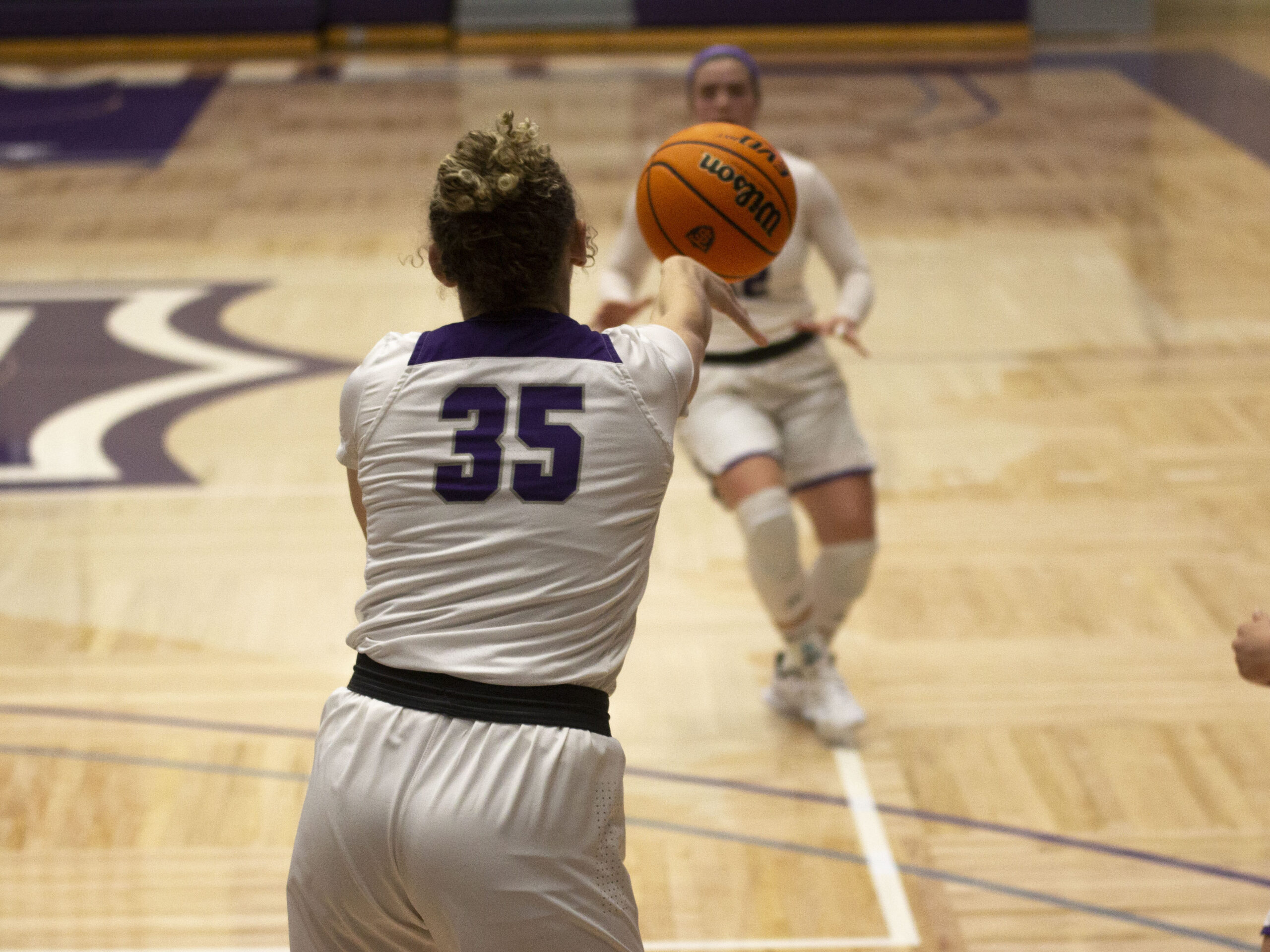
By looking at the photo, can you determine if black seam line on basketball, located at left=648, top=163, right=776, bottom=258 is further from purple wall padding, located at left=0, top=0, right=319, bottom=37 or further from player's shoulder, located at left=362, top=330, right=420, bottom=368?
purple wall padding, located at left=0, top=0, right=319, bottom=37

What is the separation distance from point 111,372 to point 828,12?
9.89 meters

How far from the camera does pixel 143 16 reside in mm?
14328

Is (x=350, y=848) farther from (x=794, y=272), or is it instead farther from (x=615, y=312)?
(x=794, y=272)

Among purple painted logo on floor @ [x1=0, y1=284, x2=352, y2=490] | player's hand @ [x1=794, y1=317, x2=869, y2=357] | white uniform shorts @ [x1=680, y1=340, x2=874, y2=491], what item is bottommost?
purple painted logo on floor @ [x1=0, y1=284, x2=352, y2=490]

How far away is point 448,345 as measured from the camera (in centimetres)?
196

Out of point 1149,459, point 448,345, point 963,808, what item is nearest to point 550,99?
point 1149,459

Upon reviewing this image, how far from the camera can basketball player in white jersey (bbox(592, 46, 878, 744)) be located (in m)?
3.90

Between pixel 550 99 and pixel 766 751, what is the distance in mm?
9295

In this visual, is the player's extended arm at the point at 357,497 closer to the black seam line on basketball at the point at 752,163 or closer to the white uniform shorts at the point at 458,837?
the white uniform shorts at the point at 458,837

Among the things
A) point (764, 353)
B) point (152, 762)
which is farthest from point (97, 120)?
point (764, 353)

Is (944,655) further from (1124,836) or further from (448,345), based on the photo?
(448,345)

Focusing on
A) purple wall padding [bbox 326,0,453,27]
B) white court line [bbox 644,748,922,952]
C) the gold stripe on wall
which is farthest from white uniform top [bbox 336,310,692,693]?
purple wall padding [bbox 326,0,453,27]

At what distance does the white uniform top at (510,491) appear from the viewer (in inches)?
74.0

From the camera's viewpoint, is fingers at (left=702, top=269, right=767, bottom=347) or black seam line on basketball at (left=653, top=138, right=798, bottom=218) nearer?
fingers at (left=702, top=269, right=767, bottom=347)
